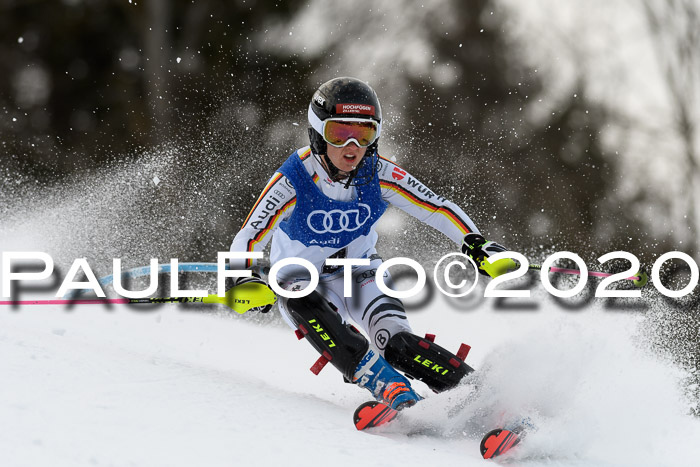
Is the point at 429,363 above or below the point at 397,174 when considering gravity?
below

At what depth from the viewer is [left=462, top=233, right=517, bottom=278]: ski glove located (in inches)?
155

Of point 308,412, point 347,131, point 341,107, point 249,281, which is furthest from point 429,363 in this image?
point 341,107

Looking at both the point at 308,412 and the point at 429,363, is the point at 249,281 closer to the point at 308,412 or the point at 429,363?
the point at 308,412

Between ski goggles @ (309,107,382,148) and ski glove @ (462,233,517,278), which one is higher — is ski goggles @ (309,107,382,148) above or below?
above

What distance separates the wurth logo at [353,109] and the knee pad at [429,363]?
1.16 meters

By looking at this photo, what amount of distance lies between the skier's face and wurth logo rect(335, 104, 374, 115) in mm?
167

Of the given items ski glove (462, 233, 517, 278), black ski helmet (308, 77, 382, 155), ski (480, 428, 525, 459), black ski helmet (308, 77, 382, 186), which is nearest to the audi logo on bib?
black ski helmet (308, 77, 382, 186)

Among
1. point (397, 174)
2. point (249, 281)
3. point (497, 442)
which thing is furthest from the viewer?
point (397, 174)

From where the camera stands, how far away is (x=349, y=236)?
412cm

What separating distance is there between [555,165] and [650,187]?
2100 mm

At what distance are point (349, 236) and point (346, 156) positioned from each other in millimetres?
468

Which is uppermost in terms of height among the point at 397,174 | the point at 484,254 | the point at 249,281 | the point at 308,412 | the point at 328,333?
the point at 397,174

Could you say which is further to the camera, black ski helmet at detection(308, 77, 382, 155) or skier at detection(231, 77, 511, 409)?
black ski helmet at detection(308, 77, 382, 155)

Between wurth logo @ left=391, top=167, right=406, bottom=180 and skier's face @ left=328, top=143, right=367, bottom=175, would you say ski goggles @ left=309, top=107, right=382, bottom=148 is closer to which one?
skier's face @ left=328, top=143, right=367, bottom=175
